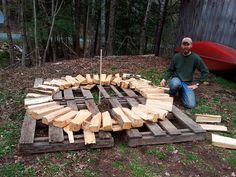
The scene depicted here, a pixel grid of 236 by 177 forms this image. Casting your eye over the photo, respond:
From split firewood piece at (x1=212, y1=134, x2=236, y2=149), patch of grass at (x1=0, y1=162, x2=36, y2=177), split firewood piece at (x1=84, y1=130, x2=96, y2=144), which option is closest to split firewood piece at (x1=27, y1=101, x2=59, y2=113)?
split firewood piece at (x1=84, y1=130, x2=96, y2=144)

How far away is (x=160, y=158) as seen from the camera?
342 centimetres

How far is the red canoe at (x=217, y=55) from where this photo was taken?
6.62 metres

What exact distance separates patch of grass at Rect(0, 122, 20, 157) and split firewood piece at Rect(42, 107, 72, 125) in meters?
0.45

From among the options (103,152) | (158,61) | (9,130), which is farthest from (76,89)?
(158,61)

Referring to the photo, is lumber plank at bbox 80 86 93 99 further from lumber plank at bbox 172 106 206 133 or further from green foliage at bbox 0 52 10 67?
green foliage at bbox 0 52 10 67

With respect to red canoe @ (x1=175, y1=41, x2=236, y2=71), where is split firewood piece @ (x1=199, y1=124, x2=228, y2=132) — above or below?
below

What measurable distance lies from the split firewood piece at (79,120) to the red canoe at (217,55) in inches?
168

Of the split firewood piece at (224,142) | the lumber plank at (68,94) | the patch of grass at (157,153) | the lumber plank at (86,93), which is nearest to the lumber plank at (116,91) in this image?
the lumber plank at (86,93)

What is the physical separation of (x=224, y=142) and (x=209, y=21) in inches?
204

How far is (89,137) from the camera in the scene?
3471mm

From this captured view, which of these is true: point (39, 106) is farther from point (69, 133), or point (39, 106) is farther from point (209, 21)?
point (209, 21)

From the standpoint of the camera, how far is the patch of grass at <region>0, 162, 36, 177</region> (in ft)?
9.70

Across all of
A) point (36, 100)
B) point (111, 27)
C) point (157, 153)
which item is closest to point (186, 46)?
point (157, 153)

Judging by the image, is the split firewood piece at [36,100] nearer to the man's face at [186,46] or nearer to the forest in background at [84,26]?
the man's face at [186,46]
